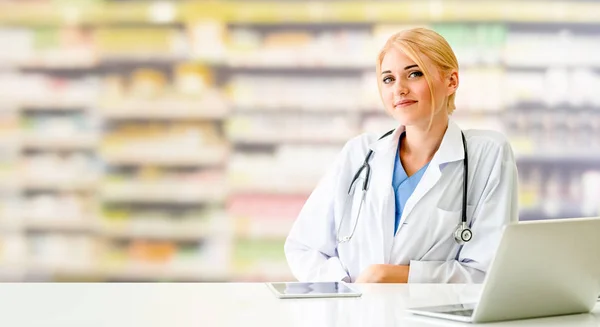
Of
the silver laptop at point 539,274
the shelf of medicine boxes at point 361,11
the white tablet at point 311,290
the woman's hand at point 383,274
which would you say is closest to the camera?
the silver laptop at point 539,274

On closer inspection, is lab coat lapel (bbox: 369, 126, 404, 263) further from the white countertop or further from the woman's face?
the white countertop

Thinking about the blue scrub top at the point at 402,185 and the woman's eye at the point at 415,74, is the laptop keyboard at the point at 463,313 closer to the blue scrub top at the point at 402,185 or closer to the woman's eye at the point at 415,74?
the blue scrub top at the point at 402,185

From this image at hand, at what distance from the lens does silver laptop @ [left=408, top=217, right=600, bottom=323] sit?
1.16m

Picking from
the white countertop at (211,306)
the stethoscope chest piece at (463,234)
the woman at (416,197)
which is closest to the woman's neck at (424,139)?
the woman at (416,197)

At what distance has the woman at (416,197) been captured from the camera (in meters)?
2.12

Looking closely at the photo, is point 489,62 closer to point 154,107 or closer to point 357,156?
point 154,107

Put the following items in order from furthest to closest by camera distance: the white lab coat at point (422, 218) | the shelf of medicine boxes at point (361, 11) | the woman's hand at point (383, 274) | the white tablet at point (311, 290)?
the shelf of medicine boxes at point (361, 11) → the white lab coat at point (422, 218) → the woman's hand at point (383, 274) → the white tablet at point (311, 290)

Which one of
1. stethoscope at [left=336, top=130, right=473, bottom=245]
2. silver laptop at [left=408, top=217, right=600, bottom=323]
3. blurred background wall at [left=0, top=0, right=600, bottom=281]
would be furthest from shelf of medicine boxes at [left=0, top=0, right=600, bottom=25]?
silver laptop at [left=408, top=217, right=600, bottom=323]

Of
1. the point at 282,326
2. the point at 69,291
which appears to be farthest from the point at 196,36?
the point at 282,326

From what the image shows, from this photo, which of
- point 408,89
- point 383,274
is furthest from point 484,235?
point 408,89

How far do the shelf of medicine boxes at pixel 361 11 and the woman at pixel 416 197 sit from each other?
7.06 ft

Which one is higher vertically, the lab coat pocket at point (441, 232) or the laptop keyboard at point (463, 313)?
the lab coat pocket at point (441, 232)

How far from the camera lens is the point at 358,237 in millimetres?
2232

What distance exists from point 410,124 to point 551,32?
2.54 meters
